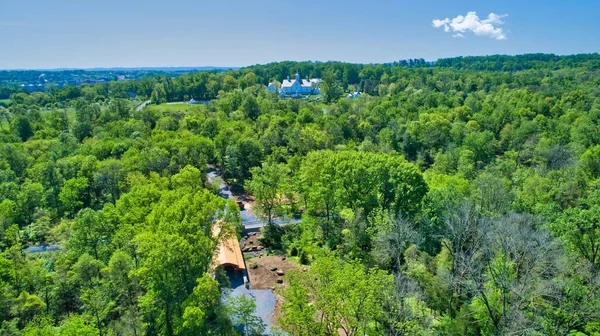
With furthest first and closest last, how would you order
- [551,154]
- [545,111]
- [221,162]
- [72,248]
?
[545,111] < [221,162] < [551,154] < [72,248]

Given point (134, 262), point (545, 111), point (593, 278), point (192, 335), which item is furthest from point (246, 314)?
point (545, 111)

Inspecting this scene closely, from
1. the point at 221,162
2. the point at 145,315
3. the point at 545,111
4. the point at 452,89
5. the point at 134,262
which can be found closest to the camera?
the point at 145,315

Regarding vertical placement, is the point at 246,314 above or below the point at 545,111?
below

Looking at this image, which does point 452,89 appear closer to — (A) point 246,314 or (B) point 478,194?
(B) point 478,194

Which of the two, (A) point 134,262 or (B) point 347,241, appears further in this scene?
(B) point 347,241

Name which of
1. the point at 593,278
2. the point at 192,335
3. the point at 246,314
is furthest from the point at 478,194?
the point at 192,335

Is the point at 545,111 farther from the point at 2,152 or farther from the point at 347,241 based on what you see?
the point at 2,152
